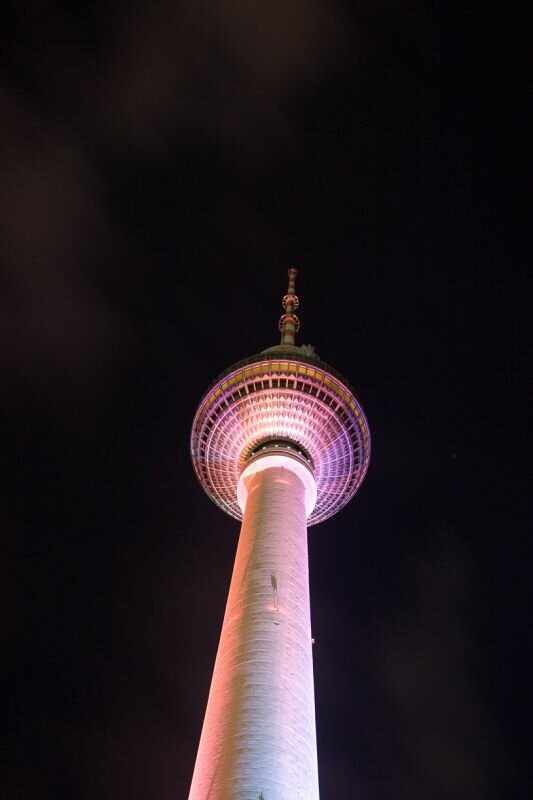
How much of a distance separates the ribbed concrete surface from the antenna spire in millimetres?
18911

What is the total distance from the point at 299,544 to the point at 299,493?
398cm

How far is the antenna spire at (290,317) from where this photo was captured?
48.9m

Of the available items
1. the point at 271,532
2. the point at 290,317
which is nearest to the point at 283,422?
the point at 271,532

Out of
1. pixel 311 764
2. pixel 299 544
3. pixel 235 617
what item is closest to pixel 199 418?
pixel 299 544

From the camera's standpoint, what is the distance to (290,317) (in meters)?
50.5

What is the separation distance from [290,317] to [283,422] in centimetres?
1456

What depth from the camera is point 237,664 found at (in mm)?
24734

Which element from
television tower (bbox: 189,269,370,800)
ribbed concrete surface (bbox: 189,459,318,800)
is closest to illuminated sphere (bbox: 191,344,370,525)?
television tower (bbox: 189,269,370,800)

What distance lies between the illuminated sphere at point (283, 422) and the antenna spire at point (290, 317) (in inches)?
327

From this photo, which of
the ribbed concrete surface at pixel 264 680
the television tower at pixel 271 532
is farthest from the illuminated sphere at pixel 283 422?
the ribbed concrete surface at pixel 264 680

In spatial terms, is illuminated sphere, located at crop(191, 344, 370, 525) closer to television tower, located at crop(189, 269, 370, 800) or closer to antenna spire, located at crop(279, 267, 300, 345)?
television tower, located at crop(189, 269, 370, 800)

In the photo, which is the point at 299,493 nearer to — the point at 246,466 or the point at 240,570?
the point at 246,466

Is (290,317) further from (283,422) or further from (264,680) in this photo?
(264,680)

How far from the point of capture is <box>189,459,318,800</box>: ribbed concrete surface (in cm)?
2128
